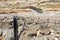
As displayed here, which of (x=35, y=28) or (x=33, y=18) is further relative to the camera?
(x=33, y=18)

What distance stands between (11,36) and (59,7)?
3.43 feet

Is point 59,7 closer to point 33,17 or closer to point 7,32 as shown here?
point 33,17

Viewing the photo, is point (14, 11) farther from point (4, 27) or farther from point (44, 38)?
point (44, 38)

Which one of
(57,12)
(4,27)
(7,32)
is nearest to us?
(7,32)

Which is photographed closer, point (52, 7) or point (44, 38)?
point (44, 38)

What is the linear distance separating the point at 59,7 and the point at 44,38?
37.0 inches

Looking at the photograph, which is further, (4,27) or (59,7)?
(59,7)

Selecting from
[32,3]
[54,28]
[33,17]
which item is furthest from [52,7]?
[54,28]

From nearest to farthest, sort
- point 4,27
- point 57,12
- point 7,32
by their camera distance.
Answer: point 7,32, point 4,27, point 57,12

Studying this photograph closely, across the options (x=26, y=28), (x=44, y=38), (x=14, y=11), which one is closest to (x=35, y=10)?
(x=14, y=11)

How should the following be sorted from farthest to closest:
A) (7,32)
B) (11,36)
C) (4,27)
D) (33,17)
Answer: (33,17) < (4,27) < (7,32) < (11,36)

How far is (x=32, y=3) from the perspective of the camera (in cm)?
242

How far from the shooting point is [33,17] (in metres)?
1.98

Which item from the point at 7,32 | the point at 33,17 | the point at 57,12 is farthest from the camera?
the point at 57,12
